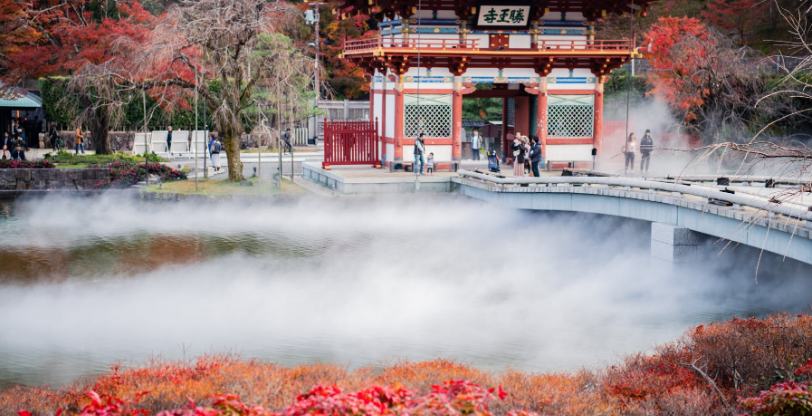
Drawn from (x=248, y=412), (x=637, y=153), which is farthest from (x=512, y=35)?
(x=248, y=412)

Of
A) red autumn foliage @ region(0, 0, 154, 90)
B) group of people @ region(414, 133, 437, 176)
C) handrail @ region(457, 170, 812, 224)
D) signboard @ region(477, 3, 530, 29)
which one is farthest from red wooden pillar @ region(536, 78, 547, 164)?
red autumn foliage @ region(0, 0, 154, 90)

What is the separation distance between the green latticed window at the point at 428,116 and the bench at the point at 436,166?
41.8 inches

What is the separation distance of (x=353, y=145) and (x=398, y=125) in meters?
3.00

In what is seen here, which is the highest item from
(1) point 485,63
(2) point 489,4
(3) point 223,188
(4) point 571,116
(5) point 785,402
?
(2) point 489,4

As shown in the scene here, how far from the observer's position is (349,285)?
20.0 metres

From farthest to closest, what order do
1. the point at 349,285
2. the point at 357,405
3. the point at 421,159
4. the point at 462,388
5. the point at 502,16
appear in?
the point at 502,16, the point at 421,159, the point at 349,285, the point at 462,388, the point at 357,405

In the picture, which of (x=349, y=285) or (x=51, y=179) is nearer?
(x=349, y=285)

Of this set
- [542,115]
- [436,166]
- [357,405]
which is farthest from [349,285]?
[542,115]

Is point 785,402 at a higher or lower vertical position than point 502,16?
lower

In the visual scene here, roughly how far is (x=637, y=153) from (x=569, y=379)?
80.3 ft

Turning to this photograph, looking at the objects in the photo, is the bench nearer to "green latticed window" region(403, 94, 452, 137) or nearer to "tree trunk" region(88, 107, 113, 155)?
"green latticed window" region(403, 94, 452, 137)

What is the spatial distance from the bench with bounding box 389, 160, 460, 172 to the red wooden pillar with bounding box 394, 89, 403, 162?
0.22 m

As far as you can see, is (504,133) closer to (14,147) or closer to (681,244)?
(681,244)

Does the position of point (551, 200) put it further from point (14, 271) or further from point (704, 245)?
point (14, 271)
